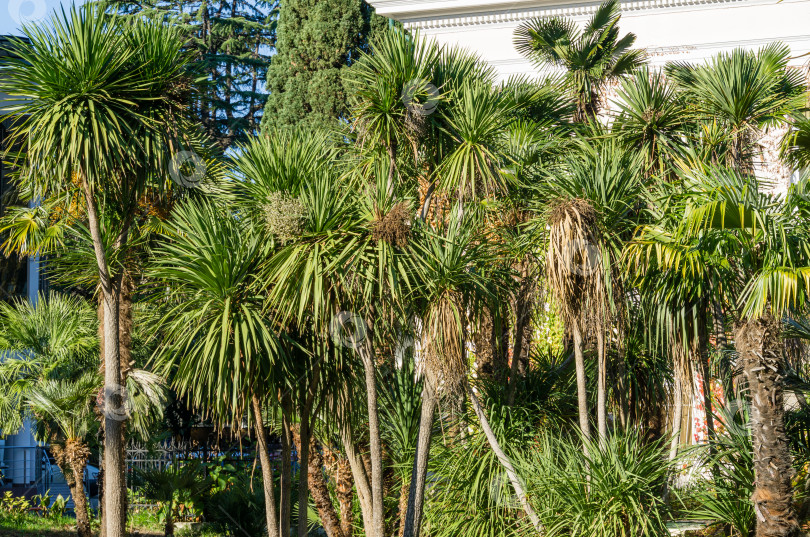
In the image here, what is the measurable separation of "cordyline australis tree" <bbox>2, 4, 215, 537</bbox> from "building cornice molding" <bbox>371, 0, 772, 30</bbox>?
8.41 m

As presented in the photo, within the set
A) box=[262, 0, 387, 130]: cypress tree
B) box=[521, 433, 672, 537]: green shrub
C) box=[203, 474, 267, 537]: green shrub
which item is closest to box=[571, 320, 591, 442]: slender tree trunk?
box=[521, 433, 672, 537]: green shrub

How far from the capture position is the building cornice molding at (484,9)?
1548 cm

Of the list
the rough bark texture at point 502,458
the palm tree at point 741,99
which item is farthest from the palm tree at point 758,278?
the rough bark texture at point 502,458

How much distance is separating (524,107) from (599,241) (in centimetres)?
293

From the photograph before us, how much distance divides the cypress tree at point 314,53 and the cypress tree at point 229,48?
6.72 m

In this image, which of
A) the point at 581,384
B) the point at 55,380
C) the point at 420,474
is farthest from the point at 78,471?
the point at 581,384

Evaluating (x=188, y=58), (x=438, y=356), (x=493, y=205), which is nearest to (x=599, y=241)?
(x=493, y=205)

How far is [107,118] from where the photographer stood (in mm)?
7965

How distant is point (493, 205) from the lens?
30.1 ft

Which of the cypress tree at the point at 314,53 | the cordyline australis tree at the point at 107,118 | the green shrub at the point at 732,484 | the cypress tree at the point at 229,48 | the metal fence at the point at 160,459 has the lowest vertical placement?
the green shrub at the point at 732,484

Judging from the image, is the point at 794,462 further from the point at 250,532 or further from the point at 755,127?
the point at 250,532

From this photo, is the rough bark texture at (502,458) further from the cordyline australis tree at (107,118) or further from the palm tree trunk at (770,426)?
the cordyline australis tree at (107,118)

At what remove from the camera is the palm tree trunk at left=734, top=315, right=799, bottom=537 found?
7.71 metres

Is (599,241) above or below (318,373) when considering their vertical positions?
above
